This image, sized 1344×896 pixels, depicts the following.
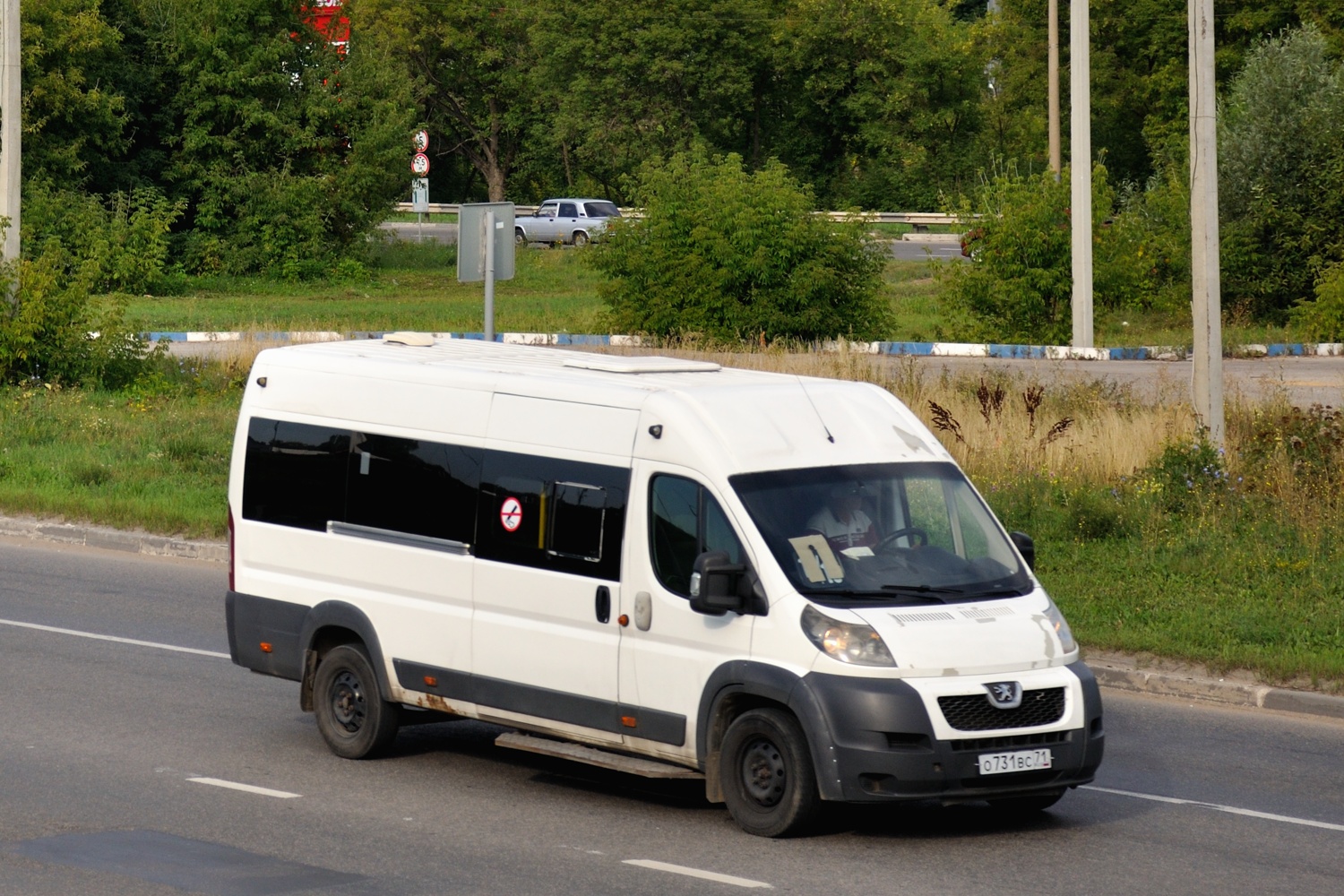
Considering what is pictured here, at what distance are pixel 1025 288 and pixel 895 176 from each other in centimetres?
3725

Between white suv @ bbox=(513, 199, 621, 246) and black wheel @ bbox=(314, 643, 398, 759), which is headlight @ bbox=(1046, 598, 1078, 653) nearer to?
black wheel @ bbox=(314, 643, 398, 759)

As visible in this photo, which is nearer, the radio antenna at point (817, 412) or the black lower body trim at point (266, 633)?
the radio antenna at point (817, 412)

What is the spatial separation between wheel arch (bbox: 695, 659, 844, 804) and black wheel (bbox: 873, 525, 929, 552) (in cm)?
83

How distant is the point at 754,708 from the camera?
7930 mm

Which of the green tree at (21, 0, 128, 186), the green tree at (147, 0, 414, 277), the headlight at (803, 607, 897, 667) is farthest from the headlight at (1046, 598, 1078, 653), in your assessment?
the green tree at (147, 0, 414, 277)

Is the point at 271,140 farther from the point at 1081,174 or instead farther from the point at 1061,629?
the point at 1061,629

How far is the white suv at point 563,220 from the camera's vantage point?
199 feet

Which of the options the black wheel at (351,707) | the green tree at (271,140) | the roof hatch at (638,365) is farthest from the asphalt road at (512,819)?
the green tree at (271,140)

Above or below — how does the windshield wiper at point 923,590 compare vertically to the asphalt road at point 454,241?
below

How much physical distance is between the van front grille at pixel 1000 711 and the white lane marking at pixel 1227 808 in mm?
1403

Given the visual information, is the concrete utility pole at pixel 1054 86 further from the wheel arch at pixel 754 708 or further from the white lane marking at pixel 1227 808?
the wheel arch at pixel 754 708

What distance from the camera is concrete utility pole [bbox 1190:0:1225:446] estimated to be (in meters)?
15.9

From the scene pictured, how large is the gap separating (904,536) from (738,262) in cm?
2270

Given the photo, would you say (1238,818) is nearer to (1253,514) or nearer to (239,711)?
(239,711)
